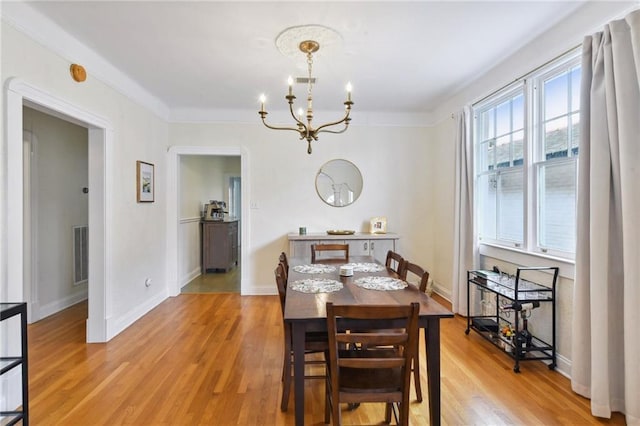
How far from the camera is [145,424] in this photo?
76.0 inches

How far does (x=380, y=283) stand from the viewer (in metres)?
2.28

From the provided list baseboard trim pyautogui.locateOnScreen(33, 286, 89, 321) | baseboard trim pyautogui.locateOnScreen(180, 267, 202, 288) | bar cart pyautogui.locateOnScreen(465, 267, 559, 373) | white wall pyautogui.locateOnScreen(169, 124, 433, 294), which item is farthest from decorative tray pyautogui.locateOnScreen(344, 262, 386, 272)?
baseboard trim pyautogui.locateOnScreen(33, 286, 89, 321)

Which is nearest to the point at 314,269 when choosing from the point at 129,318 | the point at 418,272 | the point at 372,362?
the point at 418,272

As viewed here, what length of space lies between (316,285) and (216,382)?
1.04 m

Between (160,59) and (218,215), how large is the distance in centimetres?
370

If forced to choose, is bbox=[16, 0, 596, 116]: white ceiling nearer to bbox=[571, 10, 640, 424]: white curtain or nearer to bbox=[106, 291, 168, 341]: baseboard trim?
bbox=[571, 10, 640, 424]: white curtain

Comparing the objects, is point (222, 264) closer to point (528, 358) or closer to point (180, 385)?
point (180, 385)

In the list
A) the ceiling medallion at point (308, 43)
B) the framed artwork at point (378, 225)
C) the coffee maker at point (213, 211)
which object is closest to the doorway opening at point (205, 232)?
the coffee maker at point (213, 211)

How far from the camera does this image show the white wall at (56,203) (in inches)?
145

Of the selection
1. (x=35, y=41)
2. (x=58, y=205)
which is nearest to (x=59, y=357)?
(x=58, y=205)

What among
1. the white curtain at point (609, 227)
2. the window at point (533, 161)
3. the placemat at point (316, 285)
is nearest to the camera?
the white curtain at point (609, 227)

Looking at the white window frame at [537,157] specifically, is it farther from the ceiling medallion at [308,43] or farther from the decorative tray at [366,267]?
the ceiling medallion at [308,43]

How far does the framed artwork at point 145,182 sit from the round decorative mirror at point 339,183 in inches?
84.8

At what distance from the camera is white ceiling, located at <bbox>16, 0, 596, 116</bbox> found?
2.24 m
